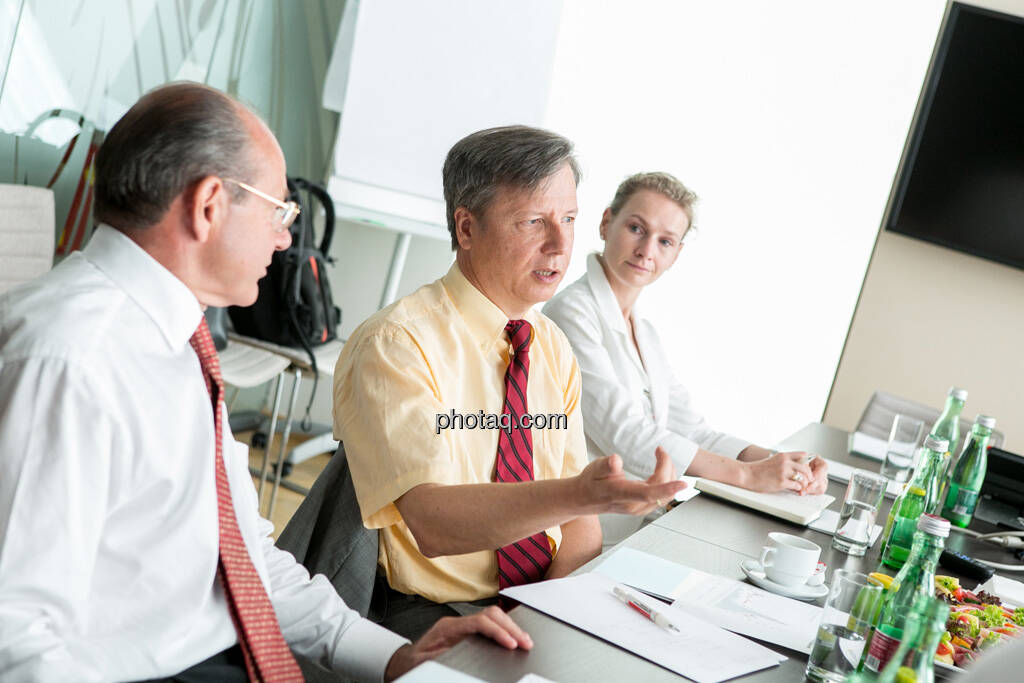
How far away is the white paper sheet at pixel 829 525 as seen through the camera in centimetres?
202

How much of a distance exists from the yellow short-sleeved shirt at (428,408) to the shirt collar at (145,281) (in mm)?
432

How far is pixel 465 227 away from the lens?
1.79 metres

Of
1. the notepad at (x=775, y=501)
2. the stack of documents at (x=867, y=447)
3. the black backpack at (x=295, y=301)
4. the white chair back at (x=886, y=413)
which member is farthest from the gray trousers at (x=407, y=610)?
the white chair back at (x=886, y=413)

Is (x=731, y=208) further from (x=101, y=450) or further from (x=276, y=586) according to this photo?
(x=101, y=450)

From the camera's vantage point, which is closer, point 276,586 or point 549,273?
point 276,586

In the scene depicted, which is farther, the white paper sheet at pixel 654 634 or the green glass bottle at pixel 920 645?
the white paper sheet at pixel 654 634

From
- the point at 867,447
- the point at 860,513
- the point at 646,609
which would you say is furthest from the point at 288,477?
the point at 646,609

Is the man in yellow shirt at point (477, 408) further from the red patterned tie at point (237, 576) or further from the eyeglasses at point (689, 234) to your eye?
the eyeglasses at point (689, 234)

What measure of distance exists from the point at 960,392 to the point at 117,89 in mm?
2813

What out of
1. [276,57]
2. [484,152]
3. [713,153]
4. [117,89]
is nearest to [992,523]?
[484,152]

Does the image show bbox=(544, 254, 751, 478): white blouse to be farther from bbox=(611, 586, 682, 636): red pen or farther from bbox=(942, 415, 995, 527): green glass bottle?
bbox=(611, 586, 682, 636): red pen

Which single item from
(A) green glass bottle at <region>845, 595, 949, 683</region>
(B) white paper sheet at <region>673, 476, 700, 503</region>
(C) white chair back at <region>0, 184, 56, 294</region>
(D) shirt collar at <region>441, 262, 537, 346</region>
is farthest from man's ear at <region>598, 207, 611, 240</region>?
(A) green glass bottle at <region>845, 595, 949, 683</region>

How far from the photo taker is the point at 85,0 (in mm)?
3139

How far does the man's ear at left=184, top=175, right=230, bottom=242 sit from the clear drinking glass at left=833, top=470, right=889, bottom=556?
1.32 metres
